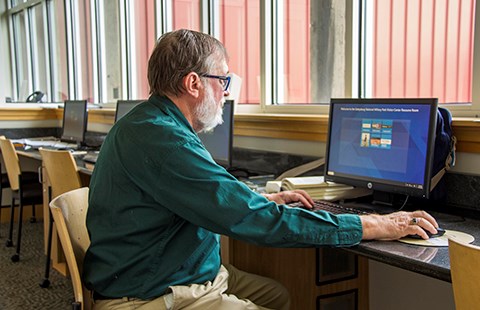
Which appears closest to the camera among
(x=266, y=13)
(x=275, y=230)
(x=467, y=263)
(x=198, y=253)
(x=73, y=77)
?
(x=467, y=263)

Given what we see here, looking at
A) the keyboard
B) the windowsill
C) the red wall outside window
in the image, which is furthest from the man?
the keyboard

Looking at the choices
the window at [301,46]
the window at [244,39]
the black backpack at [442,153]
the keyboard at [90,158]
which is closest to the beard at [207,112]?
the black backpack at [442,153]

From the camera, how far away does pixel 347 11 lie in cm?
266

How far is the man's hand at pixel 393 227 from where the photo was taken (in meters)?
1.52

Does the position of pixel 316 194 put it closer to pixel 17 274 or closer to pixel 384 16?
pixel 384 16

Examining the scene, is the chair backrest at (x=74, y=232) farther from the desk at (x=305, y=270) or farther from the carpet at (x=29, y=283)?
the carpet at (x=29, y=283)

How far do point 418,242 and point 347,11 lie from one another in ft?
4.83

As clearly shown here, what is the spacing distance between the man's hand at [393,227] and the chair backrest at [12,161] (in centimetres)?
296

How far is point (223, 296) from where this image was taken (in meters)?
1.63

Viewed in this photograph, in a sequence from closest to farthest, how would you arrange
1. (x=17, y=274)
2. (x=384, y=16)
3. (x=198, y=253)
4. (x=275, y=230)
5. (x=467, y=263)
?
(x=467, y=263), (x=275, y=230), (x=198, y=253), (x=384, y=16), (x=17, y=274)

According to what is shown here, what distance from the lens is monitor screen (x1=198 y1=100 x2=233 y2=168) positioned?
279cm

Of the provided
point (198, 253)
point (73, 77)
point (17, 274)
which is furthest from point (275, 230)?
point (73, 77)

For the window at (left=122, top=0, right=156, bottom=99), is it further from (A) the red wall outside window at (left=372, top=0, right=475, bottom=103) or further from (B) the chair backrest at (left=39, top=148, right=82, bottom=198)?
(A) the red wall outside window at (left=372, top=0, right=475, bottom=103)

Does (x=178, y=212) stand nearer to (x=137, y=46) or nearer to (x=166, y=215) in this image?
(x=166, y=215)
